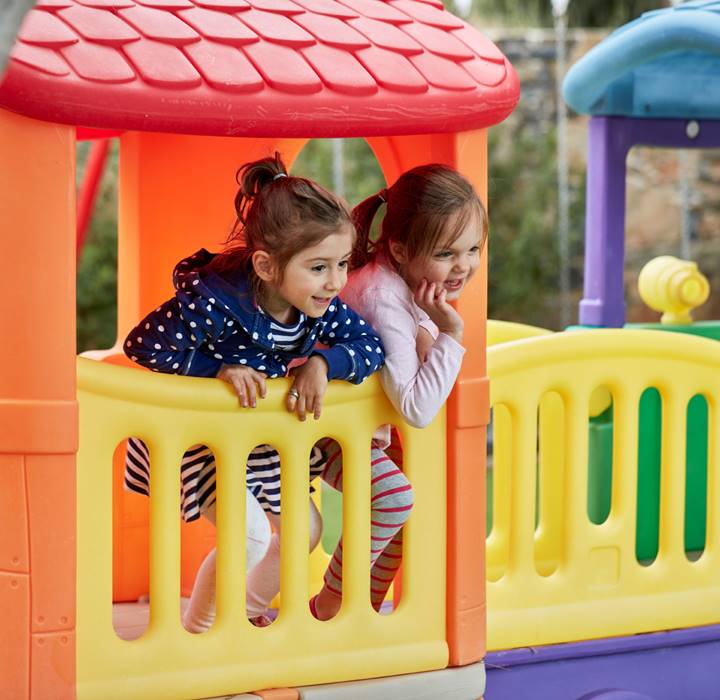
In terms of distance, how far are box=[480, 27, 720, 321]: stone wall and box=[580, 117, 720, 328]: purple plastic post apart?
17.8 ft

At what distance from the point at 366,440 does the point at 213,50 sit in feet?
2.50

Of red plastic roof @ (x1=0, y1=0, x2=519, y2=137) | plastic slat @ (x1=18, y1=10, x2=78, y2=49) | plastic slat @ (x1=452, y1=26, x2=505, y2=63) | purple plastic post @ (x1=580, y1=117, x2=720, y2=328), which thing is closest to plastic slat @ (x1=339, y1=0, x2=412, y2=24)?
red plastic roof @ (x1=0, y1=0, x2=519, y2=137)

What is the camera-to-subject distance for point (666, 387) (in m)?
3.11

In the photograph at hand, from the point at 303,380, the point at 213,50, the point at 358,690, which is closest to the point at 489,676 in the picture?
the point at 358,690

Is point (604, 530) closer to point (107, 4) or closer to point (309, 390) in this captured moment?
point (309, 390)

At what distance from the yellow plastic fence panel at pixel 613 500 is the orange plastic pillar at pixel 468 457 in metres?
0.23

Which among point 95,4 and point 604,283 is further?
point 604,283

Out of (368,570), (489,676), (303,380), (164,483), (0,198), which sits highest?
(0,198)

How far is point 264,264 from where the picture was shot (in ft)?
7.86

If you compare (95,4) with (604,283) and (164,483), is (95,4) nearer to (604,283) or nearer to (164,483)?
(164,483)

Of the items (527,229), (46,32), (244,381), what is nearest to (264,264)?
(244,381)

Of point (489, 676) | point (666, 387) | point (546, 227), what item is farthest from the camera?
point (546, 227)

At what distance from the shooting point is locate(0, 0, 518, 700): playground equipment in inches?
85.0

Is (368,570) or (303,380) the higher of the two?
(303,380)
